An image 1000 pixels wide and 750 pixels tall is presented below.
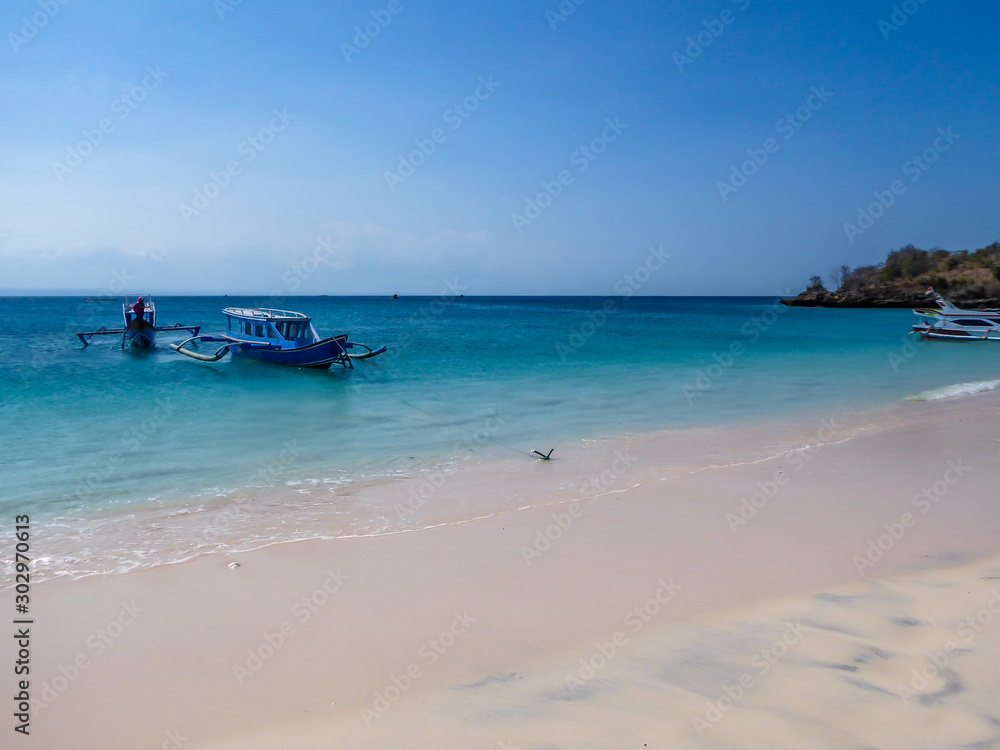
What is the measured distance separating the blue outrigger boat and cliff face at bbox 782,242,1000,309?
69.6 m

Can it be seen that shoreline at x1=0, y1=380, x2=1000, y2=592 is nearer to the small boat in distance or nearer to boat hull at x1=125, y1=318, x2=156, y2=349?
boat hull at x1=125, y1=318, x2=156, y2=349

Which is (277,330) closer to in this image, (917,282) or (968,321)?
(968,321)

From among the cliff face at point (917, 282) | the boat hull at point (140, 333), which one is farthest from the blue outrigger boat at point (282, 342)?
the cliff face at point (917, 282)

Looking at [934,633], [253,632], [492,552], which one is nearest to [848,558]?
[934,633]

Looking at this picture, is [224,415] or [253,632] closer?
[253,632]

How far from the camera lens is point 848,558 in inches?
223

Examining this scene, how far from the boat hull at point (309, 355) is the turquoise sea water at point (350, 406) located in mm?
551

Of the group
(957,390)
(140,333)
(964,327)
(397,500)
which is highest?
(964,327)

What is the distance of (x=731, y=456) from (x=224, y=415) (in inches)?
456

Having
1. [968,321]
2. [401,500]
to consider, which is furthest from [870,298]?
[401,500]

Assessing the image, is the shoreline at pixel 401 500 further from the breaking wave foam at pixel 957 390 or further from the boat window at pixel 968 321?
the boat window at pixel 968 321

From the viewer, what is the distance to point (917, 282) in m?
82.7

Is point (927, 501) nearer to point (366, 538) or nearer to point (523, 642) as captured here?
point (523, 642)

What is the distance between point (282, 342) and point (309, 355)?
184 centimetres
